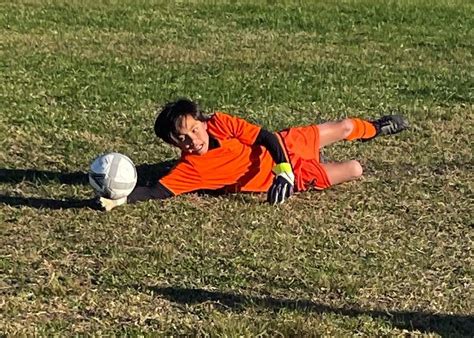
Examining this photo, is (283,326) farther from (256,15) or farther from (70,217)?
(256,15)

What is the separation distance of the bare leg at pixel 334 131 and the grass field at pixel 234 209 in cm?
25

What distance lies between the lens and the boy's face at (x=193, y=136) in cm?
574

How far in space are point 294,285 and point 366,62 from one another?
5998 mm

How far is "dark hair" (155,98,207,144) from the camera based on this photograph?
18.8ft

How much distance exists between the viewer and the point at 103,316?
4352mm

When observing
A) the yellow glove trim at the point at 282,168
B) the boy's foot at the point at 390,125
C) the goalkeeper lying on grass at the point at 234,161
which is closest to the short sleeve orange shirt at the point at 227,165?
the goalkeeper lying on grass at the point at 234,161

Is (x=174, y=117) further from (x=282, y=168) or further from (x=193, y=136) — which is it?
(x=282, y=168)

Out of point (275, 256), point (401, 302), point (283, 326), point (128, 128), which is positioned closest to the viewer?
point (283, 326)

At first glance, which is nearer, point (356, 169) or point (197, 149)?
point (197, 149)

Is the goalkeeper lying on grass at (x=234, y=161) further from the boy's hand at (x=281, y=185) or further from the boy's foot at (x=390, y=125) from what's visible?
the boy's foot at (x=390, y=125)

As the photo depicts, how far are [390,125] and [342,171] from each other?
1061 mm

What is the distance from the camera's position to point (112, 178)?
5.58 m

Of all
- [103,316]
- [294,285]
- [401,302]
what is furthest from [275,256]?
[103,316]

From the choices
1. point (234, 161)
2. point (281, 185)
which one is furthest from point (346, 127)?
point (281, 185)
